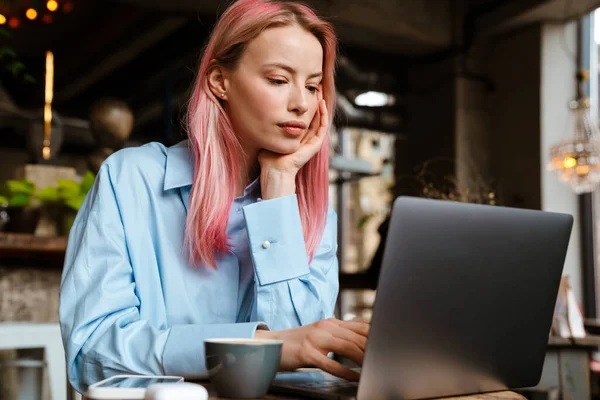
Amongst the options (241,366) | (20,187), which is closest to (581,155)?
(20,187)

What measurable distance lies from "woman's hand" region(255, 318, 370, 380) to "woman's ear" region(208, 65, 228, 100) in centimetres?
51

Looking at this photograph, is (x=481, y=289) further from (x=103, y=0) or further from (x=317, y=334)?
(x=103, y=0)

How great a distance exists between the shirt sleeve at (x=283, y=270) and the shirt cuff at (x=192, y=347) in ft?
0.54

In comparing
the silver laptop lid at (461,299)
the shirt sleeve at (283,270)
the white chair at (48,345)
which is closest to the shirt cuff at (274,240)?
the shirt sleeve at (283,270)

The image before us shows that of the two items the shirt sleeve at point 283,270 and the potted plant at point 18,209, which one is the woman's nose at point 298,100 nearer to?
the shirt sleeve at point 283,270

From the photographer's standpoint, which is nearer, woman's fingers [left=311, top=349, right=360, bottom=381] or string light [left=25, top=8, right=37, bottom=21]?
woman's fingers [left=311, top=349, right=360, bottom=381]

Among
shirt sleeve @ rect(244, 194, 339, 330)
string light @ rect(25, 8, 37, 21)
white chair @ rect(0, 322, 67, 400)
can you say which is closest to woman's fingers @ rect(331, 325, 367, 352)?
shirt sleeve @ rect(244, 194, 339, 330)

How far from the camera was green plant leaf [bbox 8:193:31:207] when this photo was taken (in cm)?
254

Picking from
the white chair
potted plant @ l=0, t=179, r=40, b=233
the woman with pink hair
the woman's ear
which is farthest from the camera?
potted plant @ l=0, t=179, r=40, b=233

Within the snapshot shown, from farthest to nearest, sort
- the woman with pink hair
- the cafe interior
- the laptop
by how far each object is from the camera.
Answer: the cafe interior → the woman with pink hair → the laptop

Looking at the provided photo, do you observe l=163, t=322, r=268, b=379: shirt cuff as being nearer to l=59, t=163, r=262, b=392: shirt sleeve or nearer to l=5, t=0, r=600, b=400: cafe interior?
l=59, t=163, r=262, b=392: shirt sleeve

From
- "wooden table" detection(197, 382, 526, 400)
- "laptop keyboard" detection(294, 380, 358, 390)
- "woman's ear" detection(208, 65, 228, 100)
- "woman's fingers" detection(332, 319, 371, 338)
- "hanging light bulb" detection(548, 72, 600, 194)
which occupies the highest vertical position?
"hanging light bulb" detection(548, 72, 600, 194)

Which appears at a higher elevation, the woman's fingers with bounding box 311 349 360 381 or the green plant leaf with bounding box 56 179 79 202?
the green plant leaf with bounding box 56 179 79 202

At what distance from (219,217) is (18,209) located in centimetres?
169
